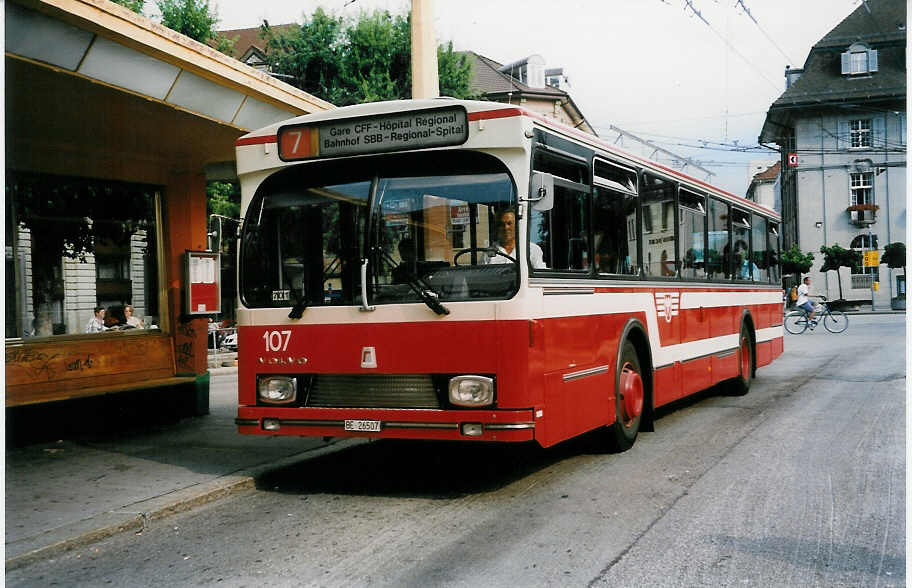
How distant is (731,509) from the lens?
6301 mm

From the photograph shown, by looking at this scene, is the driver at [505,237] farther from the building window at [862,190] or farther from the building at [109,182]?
the building window at [862,190]

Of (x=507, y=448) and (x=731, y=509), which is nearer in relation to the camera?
(x=731, y=509)

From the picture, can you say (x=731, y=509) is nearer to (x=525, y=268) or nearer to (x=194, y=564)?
(x=525, y=268)

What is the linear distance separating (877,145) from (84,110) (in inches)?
1658

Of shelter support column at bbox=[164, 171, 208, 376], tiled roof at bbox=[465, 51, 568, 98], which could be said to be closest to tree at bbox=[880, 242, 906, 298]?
tiled roof at bbox=[465, 51, 568, 98]

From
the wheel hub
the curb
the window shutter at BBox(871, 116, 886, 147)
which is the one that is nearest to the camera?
the curb

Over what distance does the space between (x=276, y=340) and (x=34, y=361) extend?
13.2 ft

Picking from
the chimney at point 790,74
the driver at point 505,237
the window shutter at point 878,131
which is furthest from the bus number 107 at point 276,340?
the chimney at point 790,74

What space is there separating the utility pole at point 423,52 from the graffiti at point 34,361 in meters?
5.72

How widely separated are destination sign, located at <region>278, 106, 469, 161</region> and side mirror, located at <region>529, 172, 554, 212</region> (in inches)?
24.2

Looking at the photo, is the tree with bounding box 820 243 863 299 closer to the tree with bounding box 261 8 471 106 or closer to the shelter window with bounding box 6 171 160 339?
the tree with bounding box 261 8 471 106

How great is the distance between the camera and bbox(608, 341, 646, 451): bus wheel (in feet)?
27.7

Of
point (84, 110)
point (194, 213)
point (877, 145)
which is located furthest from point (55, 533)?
point (877, 145)

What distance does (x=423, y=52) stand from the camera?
1254cm
